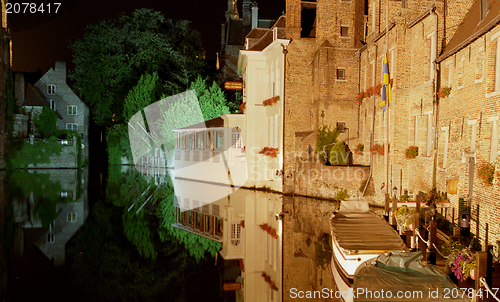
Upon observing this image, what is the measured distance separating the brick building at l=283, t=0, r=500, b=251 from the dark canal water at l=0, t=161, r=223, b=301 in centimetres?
840

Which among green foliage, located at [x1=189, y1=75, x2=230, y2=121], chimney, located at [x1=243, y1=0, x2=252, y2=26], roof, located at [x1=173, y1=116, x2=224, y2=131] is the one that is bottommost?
roof, located at [x1=173, y1=116, x2=224, y2=131]

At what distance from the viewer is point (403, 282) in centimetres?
802

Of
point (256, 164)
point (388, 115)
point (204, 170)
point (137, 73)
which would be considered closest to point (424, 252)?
point (388, 115)

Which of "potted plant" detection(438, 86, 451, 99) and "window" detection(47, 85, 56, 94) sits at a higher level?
"window" detection(47, 85, 56, 94)

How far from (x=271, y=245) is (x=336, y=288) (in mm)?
4436

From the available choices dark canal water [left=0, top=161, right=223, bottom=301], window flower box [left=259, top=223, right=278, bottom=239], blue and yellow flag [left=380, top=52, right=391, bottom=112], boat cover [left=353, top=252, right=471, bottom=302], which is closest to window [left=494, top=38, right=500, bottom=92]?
blue and yellow flag [left=380, top=52, right=391, bottom=112]

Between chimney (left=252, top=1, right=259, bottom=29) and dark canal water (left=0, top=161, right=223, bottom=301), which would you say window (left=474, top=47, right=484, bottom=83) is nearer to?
dark canal water (left=0, top=161, right=223, bottom=301)

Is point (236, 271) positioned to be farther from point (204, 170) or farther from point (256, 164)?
point (204, 170)

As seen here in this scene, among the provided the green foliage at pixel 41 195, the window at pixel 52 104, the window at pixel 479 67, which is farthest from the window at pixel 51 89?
the window at pixel 479 67

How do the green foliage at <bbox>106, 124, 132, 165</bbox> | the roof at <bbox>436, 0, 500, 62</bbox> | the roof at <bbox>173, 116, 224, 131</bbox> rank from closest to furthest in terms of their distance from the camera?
1. the roof at <bbox>436, 0, 500, 62</bbox>
2. the roof at <bbox>173, 116, 224, 131</bbox>
3. the green foliage at <bbox>106, 124, 132, 165</bbox>

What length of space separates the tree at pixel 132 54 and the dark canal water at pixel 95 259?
94.0ft

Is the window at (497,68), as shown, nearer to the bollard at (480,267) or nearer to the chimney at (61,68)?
the bollard at (480,267)

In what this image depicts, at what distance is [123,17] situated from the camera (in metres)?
50.3

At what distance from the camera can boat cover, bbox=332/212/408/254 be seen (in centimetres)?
1014
